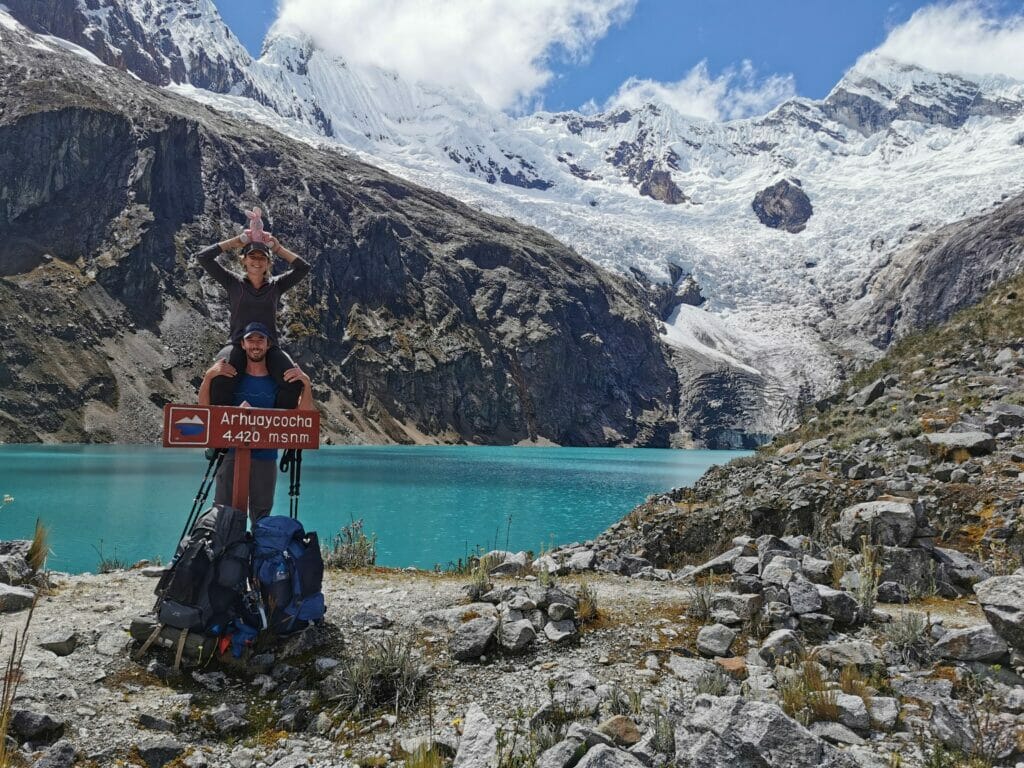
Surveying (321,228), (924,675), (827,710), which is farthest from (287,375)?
(321,228)

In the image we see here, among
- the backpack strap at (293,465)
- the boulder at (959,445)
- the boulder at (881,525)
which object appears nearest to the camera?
the backpack strap at (293,465)

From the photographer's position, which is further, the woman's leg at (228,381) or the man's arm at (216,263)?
the man's arm at (216,263)

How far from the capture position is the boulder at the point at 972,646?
4.73m

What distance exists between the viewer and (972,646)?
4801 mm

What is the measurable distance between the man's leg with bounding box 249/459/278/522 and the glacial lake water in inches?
214

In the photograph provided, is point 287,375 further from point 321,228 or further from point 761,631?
point 321,228

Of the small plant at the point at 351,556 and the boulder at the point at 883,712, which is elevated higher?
the boulder at the point at 883,712

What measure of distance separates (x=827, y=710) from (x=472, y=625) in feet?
9.02

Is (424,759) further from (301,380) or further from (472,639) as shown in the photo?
(301,380)

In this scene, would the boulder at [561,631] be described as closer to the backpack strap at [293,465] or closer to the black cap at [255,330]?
the backpack strap at [293,465]

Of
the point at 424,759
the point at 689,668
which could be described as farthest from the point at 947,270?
the point at 424,759

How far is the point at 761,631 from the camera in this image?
560 cm

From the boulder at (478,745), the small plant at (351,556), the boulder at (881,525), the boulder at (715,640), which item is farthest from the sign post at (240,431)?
the boulder at (881,525)

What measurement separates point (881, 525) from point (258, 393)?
7278 mm
